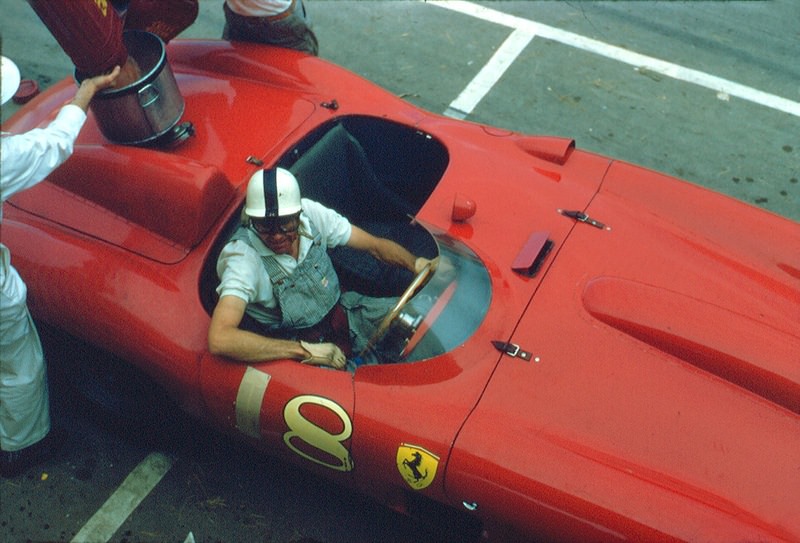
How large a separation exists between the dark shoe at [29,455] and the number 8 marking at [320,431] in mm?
1476

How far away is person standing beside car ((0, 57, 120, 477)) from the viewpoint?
265 cm

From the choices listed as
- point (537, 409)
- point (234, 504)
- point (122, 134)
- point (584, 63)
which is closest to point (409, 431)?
point (537, 409)

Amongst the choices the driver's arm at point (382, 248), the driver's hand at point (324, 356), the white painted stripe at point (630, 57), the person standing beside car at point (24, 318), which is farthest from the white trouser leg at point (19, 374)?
the white painted stripe at point (630, 57)

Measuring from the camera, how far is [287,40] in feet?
13.2

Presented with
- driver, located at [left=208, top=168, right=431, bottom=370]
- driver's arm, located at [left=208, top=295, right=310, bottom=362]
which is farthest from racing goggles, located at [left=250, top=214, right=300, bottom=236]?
driver's arm, located at [left=208, top=295, right=310, bottom=362]

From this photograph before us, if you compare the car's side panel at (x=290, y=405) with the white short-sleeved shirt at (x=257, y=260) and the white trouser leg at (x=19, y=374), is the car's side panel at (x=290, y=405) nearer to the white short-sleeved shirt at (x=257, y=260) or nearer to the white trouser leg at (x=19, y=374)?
the white short-sleeved shirt at (x=257, y=260)

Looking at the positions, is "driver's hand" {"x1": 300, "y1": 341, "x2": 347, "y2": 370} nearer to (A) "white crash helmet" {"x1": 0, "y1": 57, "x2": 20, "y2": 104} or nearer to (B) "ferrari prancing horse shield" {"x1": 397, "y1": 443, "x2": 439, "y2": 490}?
(B) "ferrari prancing horse shield" {"x1": 397, "y1": 443, "x2": 439, "y2": 490}

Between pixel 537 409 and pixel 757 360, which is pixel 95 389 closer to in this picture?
pixel 537 409

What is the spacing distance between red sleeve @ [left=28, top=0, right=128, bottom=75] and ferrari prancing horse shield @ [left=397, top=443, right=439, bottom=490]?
2012 millimetres

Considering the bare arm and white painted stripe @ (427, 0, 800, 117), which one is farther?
white painted stripe @ (427, 0, 800, 117)

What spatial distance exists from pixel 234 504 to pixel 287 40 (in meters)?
2.53

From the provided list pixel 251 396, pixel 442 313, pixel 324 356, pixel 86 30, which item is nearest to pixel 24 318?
pixel 251 396

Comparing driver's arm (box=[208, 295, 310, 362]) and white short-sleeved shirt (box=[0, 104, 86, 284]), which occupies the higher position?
white short-sleeved shirt (box=[0, 104, 86, 284])

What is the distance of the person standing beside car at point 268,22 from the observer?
3.86 metres
